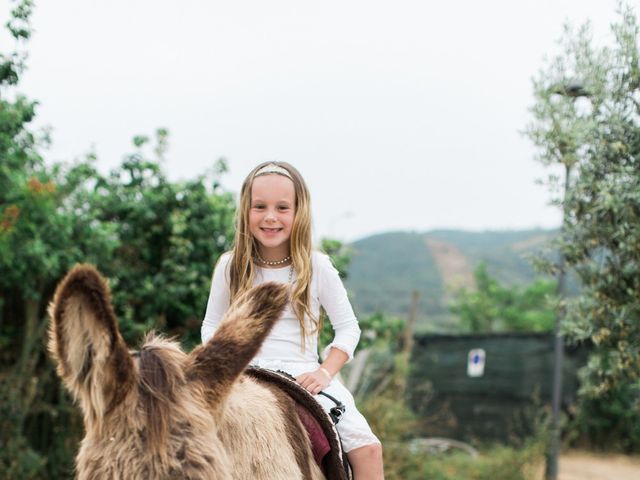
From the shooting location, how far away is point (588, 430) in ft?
53.1

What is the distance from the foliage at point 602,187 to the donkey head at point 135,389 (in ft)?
9.74

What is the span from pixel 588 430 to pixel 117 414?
53.8 feet

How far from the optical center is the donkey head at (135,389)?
162 cm

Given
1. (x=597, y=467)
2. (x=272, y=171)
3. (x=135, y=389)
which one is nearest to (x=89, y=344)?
(x=135, y=389)

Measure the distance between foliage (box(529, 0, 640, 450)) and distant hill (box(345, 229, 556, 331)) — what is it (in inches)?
1341

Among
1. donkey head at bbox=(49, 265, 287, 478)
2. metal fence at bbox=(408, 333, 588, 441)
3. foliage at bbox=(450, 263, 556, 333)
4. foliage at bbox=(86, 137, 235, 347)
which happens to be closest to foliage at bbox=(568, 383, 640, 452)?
metal fence at bbox=(408, 333, 588, 441)

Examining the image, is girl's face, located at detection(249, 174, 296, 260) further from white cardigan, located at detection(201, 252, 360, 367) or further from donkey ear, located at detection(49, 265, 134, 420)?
donkey ear, located at detection(49, 265, 134, 420)

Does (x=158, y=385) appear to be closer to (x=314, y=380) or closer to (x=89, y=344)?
(x=89, y=344)

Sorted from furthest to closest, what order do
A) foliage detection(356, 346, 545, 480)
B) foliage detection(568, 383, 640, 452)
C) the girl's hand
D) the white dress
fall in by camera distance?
foliage detection(568, 383, 640, 452), foliage detection(356, 346, 545, 480), the white dress, the girl's hand

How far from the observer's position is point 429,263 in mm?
52062

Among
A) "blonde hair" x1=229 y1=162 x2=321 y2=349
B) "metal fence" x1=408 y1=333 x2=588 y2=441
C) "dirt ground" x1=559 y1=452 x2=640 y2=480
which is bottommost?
"dirt ground" x1=559 y1=452 x2=640 y2=480

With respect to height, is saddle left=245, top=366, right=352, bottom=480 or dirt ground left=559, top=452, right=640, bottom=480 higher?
saddle left=245, top=366, right=352, bottom=480

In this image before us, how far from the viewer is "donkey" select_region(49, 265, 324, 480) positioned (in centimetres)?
163

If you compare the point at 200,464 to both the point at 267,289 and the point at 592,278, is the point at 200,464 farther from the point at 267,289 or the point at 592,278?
the point at 592,278
